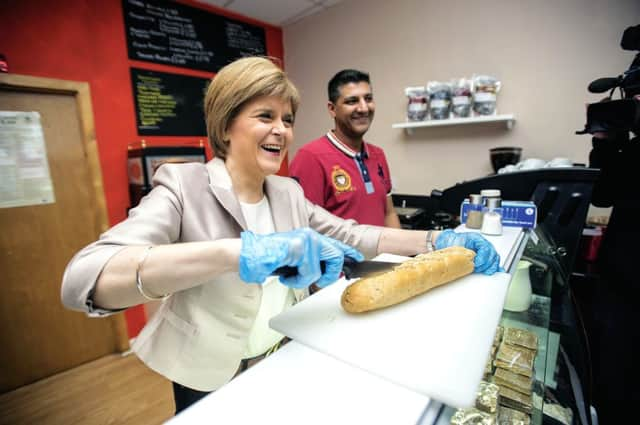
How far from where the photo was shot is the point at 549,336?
1.17 meters

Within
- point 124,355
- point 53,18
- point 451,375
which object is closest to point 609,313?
point 451,375

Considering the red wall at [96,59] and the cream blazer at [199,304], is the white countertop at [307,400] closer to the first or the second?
the cream blazer at [199,304]

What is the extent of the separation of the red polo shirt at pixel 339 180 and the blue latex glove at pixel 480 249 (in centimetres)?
85

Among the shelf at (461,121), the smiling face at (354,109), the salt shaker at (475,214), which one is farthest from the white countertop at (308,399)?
the shelf at (461,121)

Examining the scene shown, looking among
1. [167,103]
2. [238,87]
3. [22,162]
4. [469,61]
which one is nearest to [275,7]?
[167,103]

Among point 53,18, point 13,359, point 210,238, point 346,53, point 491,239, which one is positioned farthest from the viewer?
point 346,53

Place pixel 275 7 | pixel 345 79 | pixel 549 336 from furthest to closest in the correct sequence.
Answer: pixel 275 7, pixel 345 79, pixel 549 336

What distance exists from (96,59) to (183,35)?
0.76 meters

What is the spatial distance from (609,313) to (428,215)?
1414mm

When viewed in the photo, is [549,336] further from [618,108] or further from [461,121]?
[461,121]

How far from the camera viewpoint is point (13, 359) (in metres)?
2.34

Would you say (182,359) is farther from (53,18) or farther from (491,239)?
(53,18)

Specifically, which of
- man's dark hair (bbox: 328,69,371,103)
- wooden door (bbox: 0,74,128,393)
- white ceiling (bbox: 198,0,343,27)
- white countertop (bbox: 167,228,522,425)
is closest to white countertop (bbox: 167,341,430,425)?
white countertop (bbox: 167,228,522,425)

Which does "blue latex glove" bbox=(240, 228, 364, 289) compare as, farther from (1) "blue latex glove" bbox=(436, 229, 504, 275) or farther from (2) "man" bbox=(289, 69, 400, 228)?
(2) "man" bbox=(289, 69, 400, 228)
